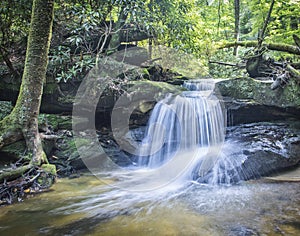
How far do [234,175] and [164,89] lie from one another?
9.71ft

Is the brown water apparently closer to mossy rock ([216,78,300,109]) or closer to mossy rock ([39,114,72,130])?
mossy rock ([39,114,72,130])

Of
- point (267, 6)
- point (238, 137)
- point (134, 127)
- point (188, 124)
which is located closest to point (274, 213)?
point (238, 137)

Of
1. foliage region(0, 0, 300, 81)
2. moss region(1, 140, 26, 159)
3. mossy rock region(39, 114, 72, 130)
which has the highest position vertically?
foliage region(0, 0, 300, 81)

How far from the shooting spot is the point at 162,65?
8133mm

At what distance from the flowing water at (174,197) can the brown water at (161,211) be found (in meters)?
0.01

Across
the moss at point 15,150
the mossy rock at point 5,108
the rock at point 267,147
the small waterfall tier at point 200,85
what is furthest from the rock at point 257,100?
the mossy rock at point 5,108

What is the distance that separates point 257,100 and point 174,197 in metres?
3.50

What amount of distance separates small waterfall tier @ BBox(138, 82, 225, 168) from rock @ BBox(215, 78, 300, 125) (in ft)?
1.10

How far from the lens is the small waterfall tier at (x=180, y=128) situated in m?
5.56

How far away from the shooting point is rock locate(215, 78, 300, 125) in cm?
534

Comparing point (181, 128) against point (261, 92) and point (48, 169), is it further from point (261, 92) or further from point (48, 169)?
point (48, 169)

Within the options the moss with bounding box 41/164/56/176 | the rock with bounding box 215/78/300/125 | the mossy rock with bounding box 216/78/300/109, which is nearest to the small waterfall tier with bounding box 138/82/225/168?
the rock with bounding box 215/78/300/125

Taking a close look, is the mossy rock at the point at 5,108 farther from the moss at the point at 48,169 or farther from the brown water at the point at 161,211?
the brown water at the point at 161,211

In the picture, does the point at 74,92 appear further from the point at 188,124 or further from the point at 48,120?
the point at 188,124
